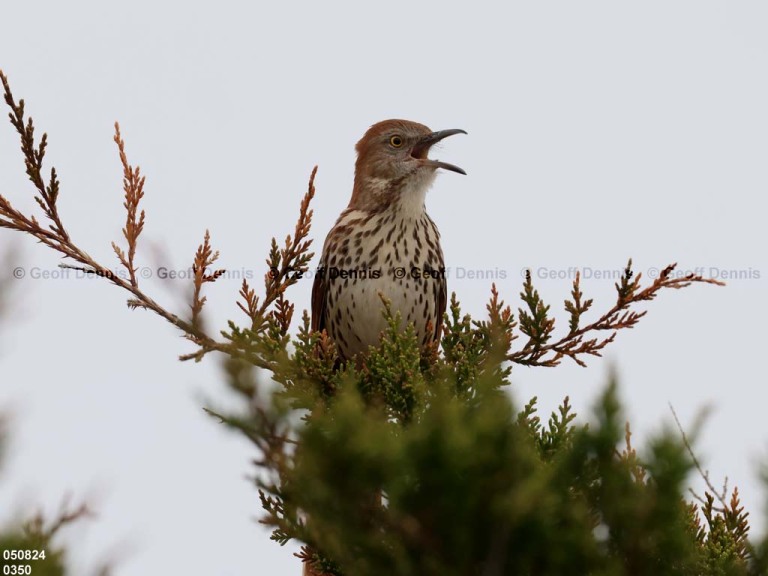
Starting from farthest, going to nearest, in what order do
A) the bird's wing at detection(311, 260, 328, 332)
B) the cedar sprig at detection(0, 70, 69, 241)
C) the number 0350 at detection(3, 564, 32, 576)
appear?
1. the bird's wing at detection(311, 260, 328, 332)
2. the cedar sprig at detection(0, 70, 69, 241)
3. the number 0350 at detection(3, 564, 32, 576)

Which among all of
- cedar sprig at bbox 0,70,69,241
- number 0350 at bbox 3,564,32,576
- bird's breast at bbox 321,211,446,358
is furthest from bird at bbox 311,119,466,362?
number 0350 at bbox 3,564,32,576

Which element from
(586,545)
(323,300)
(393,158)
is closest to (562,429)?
(586,545)

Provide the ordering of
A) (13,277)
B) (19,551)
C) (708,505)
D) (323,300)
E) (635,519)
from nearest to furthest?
1. (19,551)
2. (635,519)
3. (13,277)
4. (708,505)
5. (323,300)

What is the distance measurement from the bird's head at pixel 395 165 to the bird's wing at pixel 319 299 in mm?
473

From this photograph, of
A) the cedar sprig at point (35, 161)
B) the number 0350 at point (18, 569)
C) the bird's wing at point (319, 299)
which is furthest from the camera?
the bird's wing at point (319, 299)

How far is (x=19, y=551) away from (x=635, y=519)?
126 cm

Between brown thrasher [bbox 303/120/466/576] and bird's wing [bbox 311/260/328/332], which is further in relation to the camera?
bird's wing [bbox 311/260/328/332]

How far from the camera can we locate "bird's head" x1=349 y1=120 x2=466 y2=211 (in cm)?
534

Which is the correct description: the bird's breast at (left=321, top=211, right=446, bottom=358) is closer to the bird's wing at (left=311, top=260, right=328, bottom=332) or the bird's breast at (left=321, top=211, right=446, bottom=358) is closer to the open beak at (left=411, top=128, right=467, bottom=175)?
the bird's wing at (left=311, top=260, right=328, bottom=332)

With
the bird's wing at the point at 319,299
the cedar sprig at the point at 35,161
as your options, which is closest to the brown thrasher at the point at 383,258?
the bird's wing at the point at 319,299

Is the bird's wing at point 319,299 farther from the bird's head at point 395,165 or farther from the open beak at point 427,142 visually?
the open beak at point 427,142

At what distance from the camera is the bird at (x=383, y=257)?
502 cm

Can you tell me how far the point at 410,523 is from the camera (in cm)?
200

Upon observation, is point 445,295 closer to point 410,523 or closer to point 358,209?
point 358,209
